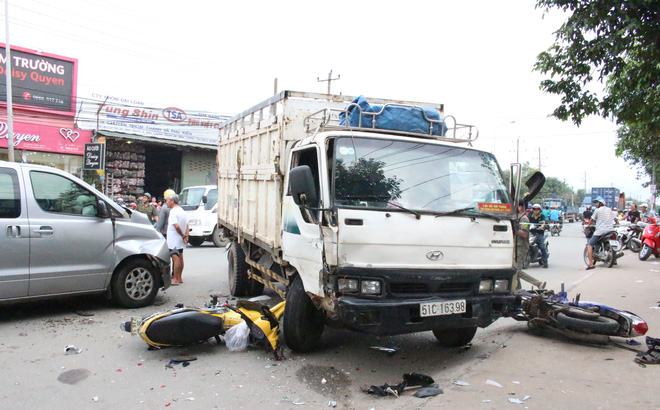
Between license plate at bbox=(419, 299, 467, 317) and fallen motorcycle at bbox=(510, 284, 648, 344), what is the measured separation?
1.54m

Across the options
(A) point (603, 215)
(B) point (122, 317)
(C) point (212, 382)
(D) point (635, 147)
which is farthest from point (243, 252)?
(D) point (635, 147)

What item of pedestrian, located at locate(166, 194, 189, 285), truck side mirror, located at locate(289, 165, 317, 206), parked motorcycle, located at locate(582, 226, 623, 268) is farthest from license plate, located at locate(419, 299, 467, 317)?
parked motorcycle, located at locate(582, 226, 623, 268)

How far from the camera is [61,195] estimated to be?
6.06 meters

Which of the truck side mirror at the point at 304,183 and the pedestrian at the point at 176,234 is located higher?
the truck side mirror at the point at 304,183

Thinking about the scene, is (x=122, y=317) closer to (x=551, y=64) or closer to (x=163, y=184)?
(x=551, y=64)

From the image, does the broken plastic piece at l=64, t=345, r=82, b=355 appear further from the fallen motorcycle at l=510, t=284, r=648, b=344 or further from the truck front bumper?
the fallen motorcycle at l=510, t=284, r=648, b=344

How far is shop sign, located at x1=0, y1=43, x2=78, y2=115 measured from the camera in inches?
747

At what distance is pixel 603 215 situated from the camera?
11.2 meters

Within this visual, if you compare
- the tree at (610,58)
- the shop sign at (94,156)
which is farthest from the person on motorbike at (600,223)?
the shop sign at (94,156)

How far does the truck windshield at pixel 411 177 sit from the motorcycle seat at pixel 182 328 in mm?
1901

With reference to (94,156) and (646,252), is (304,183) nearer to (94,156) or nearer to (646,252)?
(646,252)

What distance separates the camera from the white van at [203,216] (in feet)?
49.9

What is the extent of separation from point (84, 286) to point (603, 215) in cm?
1070

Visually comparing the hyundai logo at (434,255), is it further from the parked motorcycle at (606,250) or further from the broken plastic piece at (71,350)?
the parked motorcycle at (606,250)
